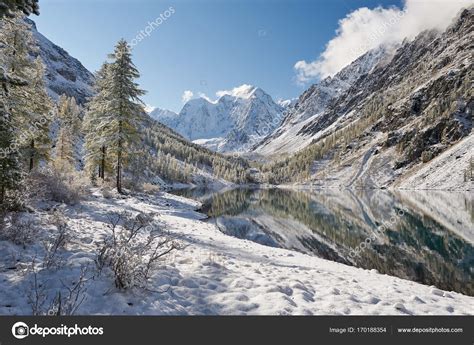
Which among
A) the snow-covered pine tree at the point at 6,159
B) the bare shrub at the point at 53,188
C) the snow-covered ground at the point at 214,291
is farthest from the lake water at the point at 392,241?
the snow-covered pine tree at the point at 6,159

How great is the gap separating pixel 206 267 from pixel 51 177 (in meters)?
15.3

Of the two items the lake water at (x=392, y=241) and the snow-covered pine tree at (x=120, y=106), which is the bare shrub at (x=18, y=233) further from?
the snow-covered pine tree at (x=120, y=106)

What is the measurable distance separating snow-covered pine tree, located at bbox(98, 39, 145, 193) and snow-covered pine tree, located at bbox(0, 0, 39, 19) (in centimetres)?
2248

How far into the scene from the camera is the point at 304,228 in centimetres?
3384

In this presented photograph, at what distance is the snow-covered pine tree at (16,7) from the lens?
8.82 meters

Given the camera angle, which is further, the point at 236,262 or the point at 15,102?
the point at 15,102

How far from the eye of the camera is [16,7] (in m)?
9.75

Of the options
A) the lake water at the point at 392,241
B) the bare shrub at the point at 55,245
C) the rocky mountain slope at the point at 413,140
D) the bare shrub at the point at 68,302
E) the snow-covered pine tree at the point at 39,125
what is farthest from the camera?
the rocky mountain slope at the point at 413,140

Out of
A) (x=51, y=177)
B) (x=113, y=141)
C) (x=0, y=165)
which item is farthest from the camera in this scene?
(x=113, y=141)

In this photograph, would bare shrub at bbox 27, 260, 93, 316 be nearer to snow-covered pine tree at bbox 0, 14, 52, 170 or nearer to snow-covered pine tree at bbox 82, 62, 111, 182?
snow-covered pine tree at bbox 0, 14, 52, 170

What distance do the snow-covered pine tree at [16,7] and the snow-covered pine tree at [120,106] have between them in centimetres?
2248

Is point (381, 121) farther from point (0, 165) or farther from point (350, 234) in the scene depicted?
point (0, 165)

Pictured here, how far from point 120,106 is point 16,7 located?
76.6 ft
